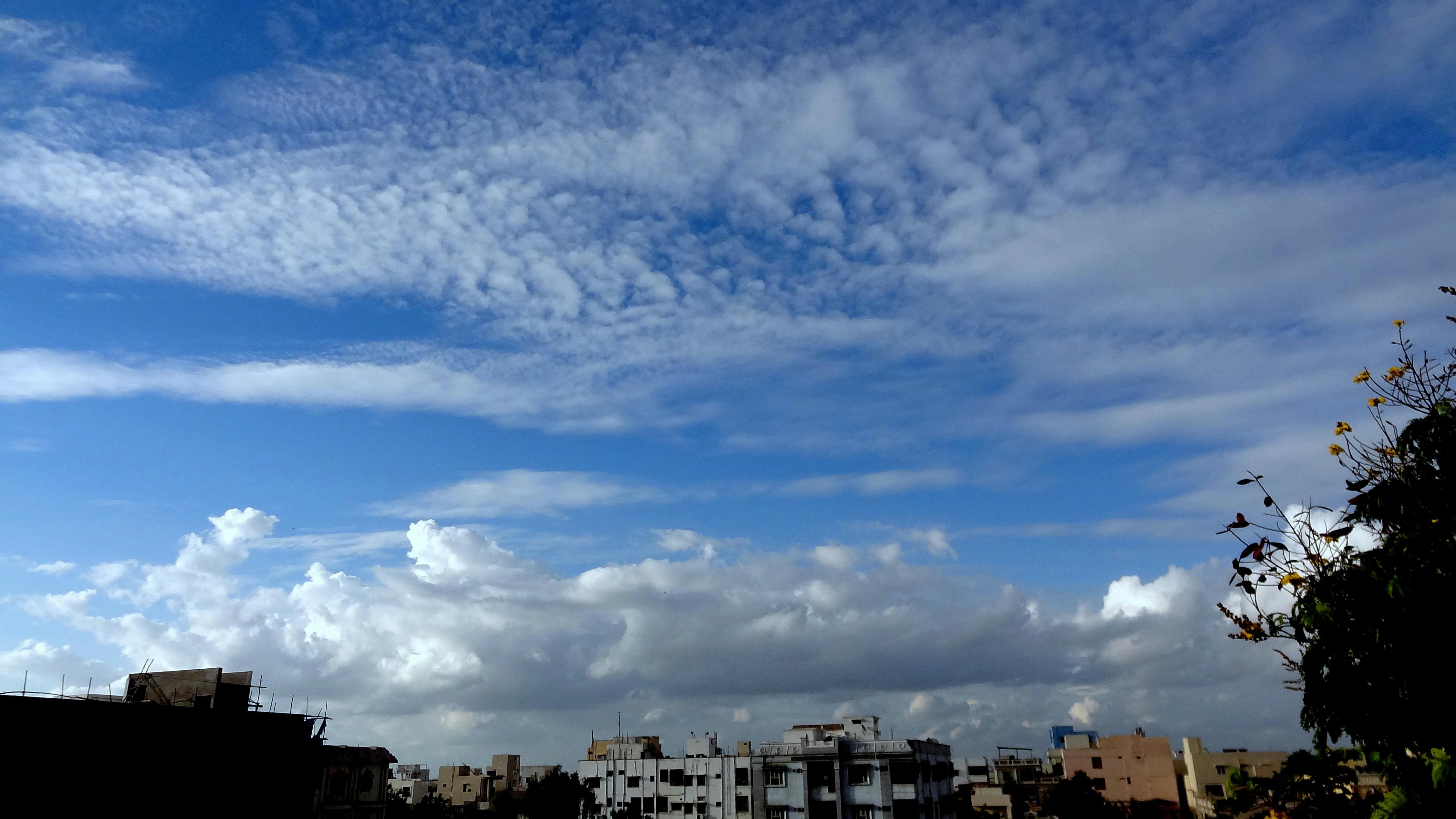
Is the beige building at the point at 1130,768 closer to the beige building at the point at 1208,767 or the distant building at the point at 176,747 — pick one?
the beige building at the point at 1208,767

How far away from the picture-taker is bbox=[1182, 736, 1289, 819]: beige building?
8831 cm

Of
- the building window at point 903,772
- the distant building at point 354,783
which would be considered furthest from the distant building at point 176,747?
the building window at point 903,772

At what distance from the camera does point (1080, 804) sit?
286ft

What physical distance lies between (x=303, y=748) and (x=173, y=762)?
320 inches

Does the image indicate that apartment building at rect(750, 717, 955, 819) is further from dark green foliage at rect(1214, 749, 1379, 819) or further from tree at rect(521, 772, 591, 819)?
dark green foliage at rect(1214, 749, 1379, 819)

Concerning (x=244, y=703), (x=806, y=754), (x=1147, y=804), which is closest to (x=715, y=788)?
(x=806, y=754)

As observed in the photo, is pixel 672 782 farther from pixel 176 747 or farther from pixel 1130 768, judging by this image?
pixel 176 747

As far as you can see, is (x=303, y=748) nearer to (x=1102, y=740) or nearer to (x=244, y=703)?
(x=244, y=703)

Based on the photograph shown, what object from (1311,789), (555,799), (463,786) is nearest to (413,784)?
(463,786)

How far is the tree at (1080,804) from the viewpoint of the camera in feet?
284

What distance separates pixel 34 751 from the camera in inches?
1510

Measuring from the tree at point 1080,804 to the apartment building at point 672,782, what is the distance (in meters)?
29.5

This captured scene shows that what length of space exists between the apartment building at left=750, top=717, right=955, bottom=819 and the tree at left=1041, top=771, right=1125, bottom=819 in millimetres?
10668

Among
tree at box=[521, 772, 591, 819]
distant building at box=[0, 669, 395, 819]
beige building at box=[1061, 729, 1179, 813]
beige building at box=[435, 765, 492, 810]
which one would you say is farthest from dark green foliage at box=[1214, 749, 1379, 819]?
beige building at box=[435, 765, 492, 810]
